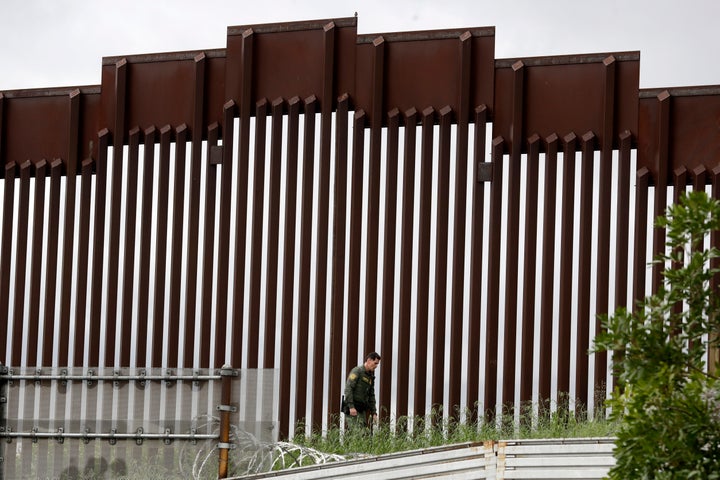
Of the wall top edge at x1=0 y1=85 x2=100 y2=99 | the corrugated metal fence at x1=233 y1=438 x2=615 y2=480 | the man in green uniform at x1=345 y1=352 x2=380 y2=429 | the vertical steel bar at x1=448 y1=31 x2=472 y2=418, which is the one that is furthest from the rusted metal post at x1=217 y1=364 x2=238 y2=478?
the wall top edge at x1=0 y1=85 x2=100 y2=99

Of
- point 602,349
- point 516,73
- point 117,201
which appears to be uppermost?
point 516,73

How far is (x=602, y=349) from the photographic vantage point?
333 inches

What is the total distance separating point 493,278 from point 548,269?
755mm

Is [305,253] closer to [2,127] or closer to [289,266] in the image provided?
[289,266]

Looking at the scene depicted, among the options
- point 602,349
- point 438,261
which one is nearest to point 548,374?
point 438,261

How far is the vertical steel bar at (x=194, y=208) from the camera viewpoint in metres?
18.8

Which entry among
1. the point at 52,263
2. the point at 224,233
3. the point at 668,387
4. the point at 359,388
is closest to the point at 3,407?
the point at 359,388

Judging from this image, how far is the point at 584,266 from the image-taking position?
58.0 ft

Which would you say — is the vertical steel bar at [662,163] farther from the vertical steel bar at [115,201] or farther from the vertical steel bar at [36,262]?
the vertical steel bar at [36,262]

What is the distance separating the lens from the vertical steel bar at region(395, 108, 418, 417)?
1780 cm

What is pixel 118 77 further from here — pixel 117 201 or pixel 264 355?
pixel 264 355

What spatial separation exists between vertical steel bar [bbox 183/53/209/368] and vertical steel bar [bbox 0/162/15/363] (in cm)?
307

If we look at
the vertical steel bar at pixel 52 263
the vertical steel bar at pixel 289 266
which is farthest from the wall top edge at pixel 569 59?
the vertical steel bar at pixel 52 263

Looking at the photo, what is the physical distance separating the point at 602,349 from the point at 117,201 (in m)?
12.3
